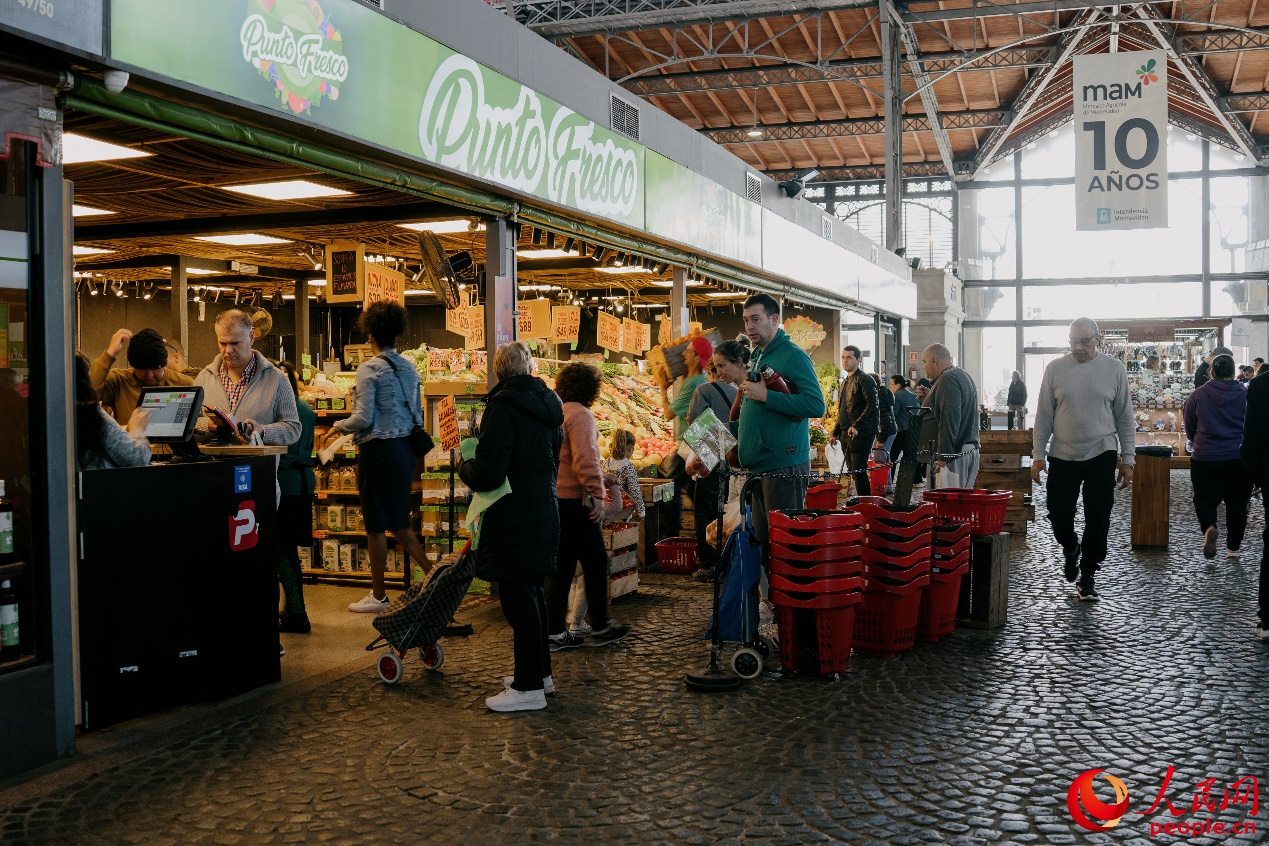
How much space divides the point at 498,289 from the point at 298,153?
1.95m

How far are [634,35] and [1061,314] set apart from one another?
14944 mm

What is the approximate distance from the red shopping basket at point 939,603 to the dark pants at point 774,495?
0.96 m

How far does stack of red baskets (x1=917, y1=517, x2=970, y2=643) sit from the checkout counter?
→ 10.8 ft

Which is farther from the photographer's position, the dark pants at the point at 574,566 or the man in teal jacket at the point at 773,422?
the dark pants at the point at 574,566

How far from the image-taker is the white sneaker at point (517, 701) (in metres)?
4.64

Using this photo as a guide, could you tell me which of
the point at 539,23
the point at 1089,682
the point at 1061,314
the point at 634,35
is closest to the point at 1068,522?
the point at 1089,682

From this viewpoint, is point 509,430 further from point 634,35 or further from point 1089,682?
point 634,35

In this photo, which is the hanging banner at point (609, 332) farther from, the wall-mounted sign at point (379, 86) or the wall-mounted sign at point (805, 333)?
the wall-mounted sign at point (379, 86)

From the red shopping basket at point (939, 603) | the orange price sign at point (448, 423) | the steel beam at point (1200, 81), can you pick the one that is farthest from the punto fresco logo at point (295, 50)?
the steel beam at point (1200, 81)

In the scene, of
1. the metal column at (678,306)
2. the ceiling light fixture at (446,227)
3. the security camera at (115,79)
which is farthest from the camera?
the metal column at (678,306)

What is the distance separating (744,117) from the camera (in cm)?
2595

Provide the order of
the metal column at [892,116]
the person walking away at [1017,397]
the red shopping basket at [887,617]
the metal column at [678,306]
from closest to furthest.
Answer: the red shopping basket at [887,617] < the metal column at [678,306] < the metal column at [892,116] < the person walking away at [1017,397]

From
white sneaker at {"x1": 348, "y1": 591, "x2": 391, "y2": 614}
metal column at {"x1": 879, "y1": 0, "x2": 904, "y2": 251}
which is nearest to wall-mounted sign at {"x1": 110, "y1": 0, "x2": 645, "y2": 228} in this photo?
white sneaker at {"x1": 348, "y1": 591, "x2": 391, "y2": 614}

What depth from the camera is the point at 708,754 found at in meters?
4.12
